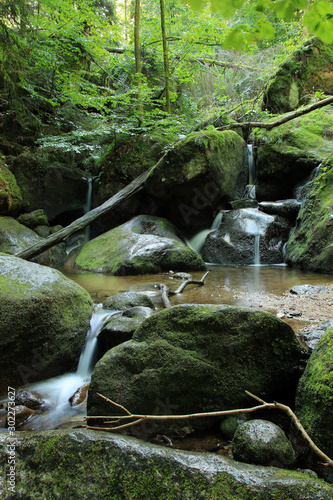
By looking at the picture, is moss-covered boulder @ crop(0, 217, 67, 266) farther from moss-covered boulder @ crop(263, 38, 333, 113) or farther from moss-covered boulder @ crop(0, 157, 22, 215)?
moss-covered boulder @ crop(263, 38, 333, 113)

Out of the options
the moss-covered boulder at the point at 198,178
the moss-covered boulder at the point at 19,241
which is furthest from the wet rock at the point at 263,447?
the moss-covered boulder at the point at 19,241

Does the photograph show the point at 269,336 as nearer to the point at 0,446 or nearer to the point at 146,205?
the point at 0,446

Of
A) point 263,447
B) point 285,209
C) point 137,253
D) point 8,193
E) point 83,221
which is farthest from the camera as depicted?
point 8,193

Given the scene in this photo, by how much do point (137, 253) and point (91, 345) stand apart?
11.4 feet

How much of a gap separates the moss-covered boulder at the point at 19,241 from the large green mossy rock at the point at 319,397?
7.04 metres

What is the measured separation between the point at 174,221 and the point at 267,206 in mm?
2693

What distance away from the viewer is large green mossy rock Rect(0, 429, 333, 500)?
1.19 meters

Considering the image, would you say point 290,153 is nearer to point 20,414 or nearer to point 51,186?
point 51,186

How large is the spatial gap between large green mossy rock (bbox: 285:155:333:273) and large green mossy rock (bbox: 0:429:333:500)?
5246 millimetres

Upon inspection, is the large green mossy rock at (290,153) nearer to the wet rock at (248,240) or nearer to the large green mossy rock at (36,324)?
the wet rock at (248,240)

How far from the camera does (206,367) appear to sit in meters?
1.98

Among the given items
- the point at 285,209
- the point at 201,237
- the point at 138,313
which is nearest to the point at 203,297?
the point at 138,313

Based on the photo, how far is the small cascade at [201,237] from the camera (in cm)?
820

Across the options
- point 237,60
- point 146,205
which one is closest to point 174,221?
point 146,205
